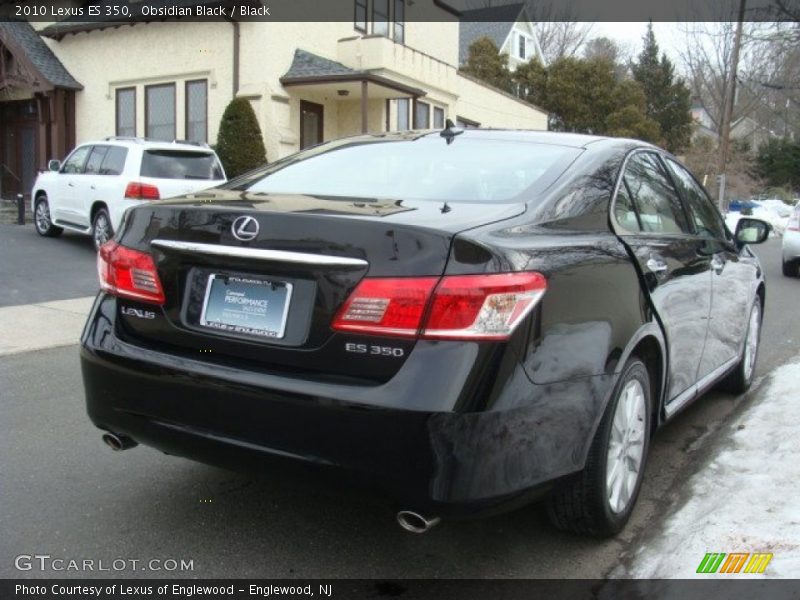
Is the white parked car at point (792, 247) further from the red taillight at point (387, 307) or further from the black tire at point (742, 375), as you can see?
the red taillight at point (387, 307)

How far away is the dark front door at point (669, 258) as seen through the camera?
346 centimetres

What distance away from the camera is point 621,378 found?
3055 mm

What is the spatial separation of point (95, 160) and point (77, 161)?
63 centimetres

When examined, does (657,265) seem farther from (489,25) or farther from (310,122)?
(489,25)

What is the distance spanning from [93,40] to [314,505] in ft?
60.3

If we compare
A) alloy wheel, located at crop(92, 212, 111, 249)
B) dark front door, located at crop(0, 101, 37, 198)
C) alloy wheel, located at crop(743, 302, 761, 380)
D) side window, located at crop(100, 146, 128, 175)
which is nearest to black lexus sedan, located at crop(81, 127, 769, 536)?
alloy wheel, located at crop(743, 302, 761, 380)

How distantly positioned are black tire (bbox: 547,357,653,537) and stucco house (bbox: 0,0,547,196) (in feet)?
47.7

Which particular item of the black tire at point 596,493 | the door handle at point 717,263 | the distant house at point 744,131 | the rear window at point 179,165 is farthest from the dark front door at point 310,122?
the distant house at point 744,131

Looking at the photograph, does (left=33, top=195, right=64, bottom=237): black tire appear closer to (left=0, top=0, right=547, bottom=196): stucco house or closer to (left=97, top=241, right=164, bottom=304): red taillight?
(left=0, top=0, right=547, bottom=196): stucco house

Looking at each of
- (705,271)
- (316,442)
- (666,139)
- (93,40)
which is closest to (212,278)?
(316,442)

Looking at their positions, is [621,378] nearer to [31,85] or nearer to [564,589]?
[564,589]

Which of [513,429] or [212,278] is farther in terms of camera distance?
[212,278]

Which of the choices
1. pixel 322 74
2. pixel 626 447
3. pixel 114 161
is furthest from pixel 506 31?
pixel 626 447

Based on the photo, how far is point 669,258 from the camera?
3.66m
